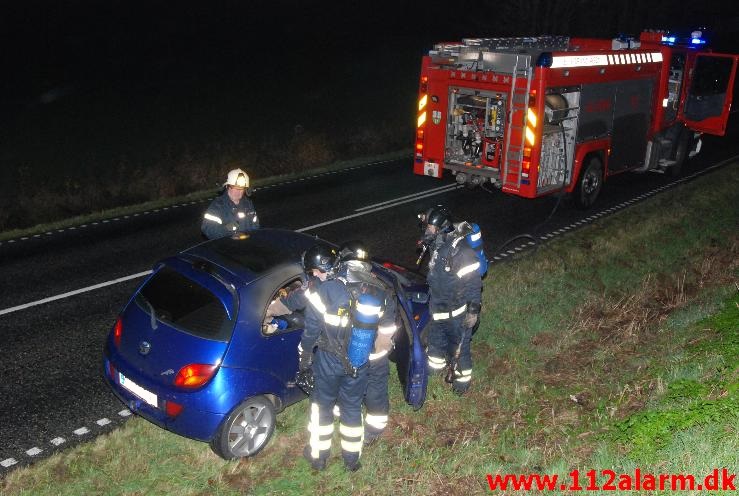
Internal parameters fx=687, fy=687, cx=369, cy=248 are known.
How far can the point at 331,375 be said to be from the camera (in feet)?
16.8

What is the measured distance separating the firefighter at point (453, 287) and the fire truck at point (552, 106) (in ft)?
18.3

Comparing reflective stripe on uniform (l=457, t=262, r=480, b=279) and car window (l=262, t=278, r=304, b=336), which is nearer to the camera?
car window (l=262, t=278, r=304, b=336)

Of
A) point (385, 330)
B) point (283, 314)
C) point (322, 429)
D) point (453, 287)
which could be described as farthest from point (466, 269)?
point (322, 429)

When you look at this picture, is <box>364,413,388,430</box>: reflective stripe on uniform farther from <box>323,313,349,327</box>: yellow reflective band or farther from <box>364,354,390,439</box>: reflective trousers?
<box>323,313,349,327</box>: yellow reflective band

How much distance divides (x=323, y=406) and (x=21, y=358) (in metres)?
3.85

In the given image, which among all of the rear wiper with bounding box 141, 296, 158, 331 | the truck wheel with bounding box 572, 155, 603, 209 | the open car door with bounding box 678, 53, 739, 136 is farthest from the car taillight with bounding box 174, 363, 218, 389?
the open car door with bounding box 678, 53, 739, 136

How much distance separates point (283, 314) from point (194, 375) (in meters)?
0.92

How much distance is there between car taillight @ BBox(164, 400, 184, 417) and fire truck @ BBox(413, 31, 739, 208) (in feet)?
26.2

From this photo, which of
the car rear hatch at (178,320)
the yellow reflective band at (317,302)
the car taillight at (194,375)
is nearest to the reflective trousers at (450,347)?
the yellow reflective band at (317,302)

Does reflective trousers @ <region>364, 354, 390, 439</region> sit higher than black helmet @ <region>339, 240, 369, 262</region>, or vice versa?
black helmet @ <region>339, 240, 369, 262</region>

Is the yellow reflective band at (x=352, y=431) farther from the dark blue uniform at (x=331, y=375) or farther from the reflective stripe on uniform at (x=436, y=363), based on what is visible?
the reflective stripe on uniform at (x=436, y=363)

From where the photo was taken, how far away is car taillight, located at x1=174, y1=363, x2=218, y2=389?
5082mm

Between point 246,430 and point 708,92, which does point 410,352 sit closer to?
point 246,430

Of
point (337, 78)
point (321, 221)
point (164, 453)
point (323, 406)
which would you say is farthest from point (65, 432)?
point (337, 78)
